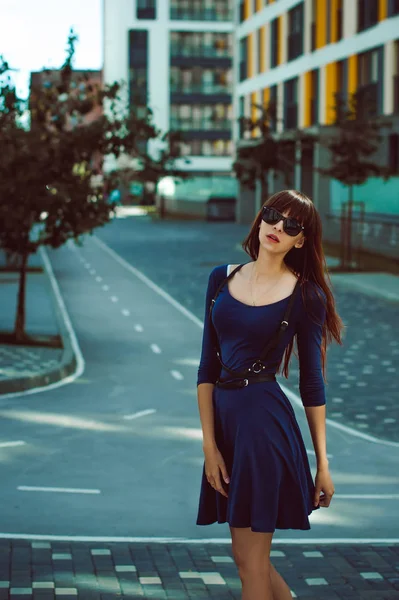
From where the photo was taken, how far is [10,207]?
689 inches

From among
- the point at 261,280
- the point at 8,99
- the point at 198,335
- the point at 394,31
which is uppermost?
the point at 394,31

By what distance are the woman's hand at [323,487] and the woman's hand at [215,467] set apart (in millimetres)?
334

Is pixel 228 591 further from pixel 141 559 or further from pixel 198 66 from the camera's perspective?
pixel 198 66

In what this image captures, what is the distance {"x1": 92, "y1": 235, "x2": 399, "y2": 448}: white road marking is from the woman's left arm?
7041 millimetres

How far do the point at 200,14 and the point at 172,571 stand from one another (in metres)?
111

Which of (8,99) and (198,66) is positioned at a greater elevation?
(198,66)

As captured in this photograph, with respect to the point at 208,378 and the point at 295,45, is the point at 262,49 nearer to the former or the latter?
the point at 295,45

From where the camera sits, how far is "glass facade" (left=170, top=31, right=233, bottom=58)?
377 feet

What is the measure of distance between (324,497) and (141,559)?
8.30 feet

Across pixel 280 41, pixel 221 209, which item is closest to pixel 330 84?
pixel 280 41

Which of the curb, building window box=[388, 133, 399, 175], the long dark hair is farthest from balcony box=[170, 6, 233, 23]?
the long dark hair

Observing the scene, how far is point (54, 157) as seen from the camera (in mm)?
17984

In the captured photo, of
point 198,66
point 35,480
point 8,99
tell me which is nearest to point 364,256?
point 8,99

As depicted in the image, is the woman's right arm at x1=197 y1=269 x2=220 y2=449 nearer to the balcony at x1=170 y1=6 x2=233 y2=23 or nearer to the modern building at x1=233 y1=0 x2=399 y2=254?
the modern building at x1=233 y1=0 x2=399 y2=254
